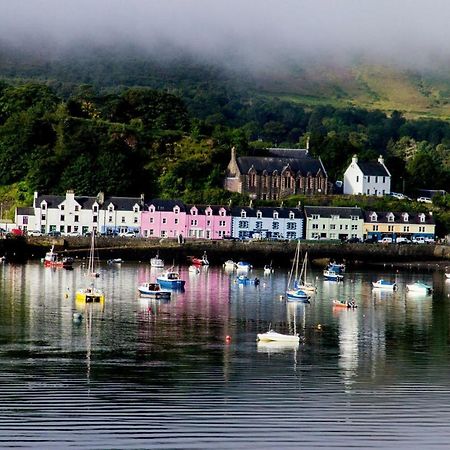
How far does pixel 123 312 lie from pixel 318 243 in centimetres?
3792

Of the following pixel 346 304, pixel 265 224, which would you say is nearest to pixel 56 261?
pixel 265 224

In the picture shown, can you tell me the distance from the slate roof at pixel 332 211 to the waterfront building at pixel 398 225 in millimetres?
1011

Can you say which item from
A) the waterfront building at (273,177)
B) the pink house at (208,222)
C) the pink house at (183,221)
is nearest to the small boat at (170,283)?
the pink house at (183,221)

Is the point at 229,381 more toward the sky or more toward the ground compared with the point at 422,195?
more toward the ground

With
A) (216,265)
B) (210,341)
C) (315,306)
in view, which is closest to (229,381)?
(210,341)

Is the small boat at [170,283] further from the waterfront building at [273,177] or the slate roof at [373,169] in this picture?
the slate roof at [373,169]

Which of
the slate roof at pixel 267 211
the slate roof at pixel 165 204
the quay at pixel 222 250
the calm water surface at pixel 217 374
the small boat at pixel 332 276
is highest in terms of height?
the slate roof at pixel 165 204

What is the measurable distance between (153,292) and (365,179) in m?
45.7

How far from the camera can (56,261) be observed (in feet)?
230

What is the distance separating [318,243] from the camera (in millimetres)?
82375

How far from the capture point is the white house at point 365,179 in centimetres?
9481

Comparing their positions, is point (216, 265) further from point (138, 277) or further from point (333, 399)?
point (333, 399)

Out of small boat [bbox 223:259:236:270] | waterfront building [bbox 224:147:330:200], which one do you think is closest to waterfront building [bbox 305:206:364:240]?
waterfront building [bbox 224:147:330:200]

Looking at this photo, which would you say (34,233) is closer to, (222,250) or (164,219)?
(164,219)
